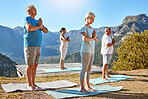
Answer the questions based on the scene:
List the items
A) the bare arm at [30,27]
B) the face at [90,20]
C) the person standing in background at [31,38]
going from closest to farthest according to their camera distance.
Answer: the bare arm at [30,27] < the person standing in background at [31,38] < the face at [90,20]

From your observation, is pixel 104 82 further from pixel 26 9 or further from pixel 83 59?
pixel 26 9

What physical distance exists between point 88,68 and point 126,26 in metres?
172

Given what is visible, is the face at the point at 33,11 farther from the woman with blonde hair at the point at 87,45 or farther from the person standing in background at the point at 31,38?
the woman with blonde hair at the point at 87,45

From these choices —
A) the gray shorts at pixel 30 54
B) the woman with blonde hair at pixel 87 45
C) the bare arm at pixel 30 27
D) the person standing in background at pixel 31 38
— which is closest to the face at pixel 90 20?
the woman with blonde hair at pixel 87 45

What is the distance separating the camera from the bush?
33.6ft

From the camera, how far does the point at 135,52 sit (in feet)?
36.4

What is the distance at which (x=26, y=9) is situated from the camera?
379 centimetres

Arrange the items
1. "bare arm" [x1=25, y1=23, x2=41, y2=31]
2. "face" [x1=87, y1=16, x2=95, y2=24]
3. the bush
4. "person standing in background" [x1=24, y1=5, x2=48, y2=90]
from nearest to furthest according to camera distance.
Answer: "bare arm" [x1=25, y1=23, x2=41, y2=31], "person standing in background" [x1=24, y1=5, x2=48, y2=90], "face" [x1=87, y1=16, x2=95, y2=24], the bush

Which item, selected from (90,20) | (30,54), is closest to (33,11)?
(30,54)

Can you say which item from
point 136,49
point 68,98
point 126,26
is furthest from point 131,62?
point 126,26

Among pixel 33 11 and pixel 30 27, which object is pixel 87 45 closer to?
pixel 30 27

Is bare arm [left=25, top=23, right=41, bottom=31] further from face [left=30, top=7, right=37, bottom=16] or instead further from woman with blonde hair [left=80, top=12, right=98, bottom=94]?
woman with blonde hair [left=80, top=12, right=98, bottom=94]

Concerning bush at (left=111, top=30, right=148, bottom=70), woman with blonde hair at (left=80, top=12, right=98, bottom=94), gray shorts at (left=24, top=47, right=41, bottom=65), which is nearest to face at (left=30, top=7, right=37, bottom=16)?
gray shorts at (left=24, top=47, right=41, bottom=65)

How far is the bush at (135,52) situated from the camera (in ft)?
33.6
